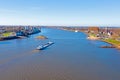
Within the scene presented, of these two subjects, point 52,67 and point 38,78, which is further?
point 52,67

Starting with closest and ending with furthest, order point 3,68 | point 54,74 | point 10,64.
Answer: point 54,74
point 3,68
point 10,64

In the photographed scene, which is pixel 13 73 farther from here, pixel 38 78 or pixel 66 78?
pixel 66 78

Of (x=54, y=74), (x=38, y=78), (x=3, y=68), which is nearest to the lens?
(x=38, y=78)

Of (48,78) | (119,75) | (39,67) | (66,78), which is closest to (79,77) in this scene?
(66,78)

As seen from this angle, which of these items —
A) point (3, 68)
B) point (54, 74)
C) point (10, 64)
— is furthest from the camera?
point (10, 64)

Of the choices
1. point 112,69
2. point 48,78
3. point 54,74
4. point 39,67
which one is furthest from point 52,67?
point 112,69

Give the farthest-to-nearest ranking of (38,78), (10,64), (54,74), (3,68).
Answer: (10,64) < (3,68) < (54,74) < (38,78)

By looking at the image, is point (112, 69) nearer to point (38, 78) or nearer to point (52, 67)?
point (52, 67)

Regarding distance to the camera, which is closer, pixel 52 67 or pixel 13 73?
pixel 13 73
